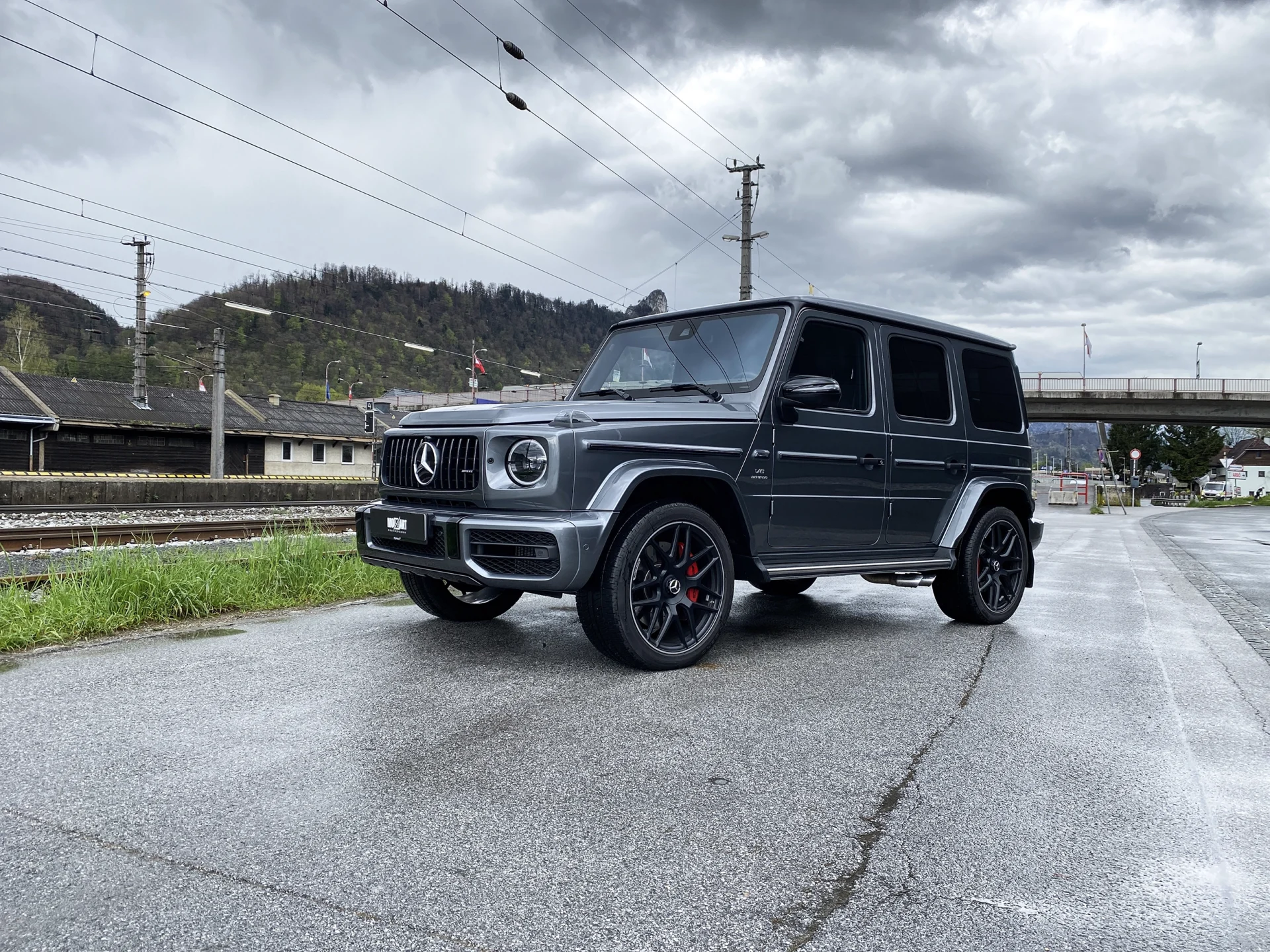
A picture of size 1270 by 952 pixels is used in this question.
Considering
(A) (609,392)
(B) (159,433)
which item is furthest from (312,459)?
(A) (609,392)

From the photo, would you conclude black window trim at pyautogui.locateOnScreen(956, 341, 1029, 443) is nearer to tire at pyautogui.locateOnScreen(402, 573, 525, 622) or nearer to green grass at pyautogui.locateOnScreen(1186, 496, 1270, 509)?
tire at pyautogui.locateOnScreen(402, 573, 525, 622)

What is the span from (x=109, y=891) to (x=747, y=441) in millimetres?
3368

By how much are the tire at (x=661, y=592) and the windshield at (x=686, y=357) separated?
92 centimetres

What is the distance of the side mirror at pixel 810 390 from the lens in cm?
468

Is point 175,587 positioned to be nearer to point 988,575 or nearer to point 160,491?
point 988,575

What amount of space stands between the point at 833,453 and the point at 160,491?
17.9 m

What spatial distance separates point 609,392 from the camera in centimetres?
545

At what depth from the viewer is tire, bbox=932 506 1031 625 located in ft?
19.7

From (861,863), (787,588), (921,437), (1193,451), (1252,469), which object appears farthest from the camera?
(1252,469)

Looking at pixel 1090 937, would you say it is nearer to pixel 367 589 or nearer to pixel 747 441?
pixel 747 441

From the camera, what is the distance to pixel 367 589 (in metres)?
6.95

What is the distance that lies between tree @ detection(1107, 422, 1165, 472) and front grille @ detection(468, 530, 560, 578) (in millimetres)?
106938

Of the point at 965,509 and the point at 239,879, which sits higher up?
the point at 965,509

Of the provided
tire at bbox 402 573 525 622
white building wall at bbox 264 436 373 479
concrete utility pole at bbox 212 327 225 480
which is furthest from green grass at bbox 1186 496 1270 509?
tire at bbox 402 573 525 622
